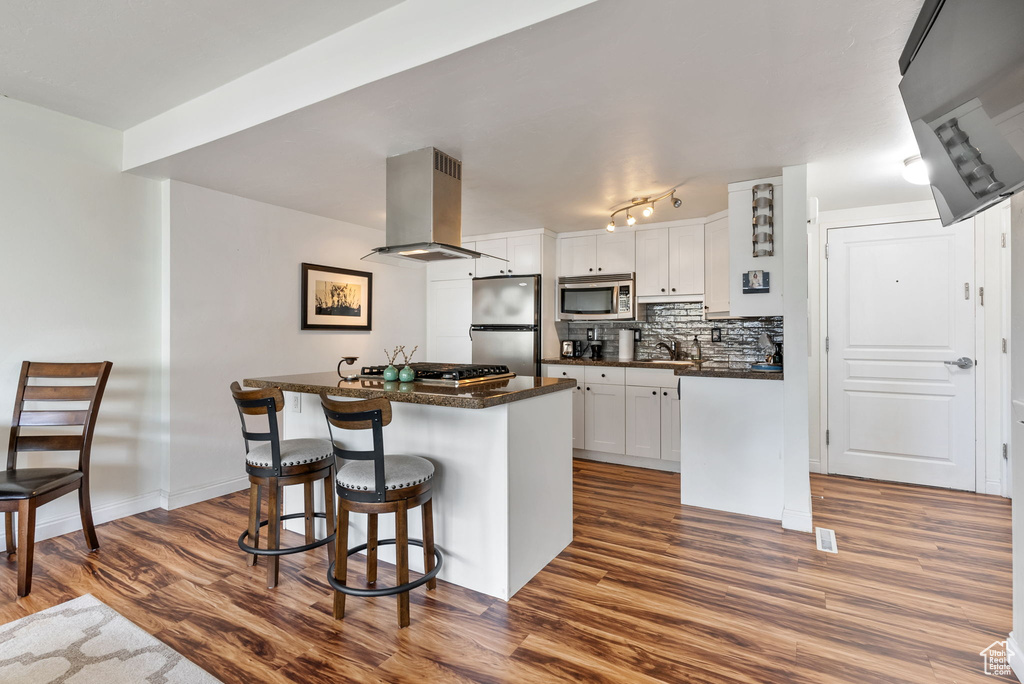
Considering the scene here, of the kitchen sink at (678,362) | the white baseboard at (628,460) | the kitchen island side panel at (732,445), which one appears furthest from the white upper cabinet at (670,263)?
the white baseboard at (628,460)

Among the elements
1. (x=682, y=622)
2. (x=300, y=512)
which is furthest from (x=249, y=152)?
(x=682, y=622)

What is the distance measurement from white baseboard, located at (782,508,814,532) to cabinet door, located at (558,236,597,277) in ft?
9.02

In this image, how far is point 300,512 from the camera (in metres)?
2.85

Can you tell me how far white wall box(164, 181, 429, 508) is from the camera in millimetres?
3312

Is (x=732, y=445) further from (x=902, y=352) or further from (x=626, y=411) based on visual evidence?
(x=902, y=352)

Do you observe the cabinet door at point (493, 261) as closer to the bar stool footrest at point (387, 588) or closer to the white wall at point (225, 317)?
the white wall at point (225, 317)

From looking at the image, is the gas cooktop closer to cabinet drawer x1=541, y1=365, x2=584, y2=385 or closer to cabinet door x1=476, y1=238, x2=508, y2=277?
cabinet drawer x1=541, y1=365, x2=584, y2=385

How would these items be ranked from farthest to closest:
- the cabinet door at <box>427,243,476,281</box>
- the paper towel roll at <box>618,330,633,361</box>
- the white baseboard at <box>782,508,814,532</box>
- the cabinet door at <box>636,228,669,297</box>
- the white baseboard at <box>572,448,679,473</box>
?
the cabinet door at <box>427,243,476,281</box>
the paper towel roll at <box>618,330,633,361</box>
the cabinet door at <box>636,228,669,297</box>
the white baseboard at <box>572,448,679,473</box>
the white baseboard at <box>782,508,814,532</box>

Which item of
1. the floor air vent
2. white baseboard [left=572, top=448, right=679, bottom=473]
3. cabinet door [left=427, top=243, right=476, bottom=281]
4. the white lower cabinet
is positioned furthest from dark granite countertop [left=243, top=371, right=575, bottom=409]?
cabinet door [left=427, top=243, right=476, bottom=281]

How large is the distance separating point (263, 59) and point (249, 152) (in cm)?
65

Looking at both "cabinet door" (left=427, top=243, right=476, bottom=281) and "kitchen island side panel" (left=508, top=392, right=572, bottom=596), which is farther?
"cabinet door" (left=427, top=243, right=476, bottom=281)

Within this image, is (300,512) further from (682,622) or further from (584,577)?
(682,622)

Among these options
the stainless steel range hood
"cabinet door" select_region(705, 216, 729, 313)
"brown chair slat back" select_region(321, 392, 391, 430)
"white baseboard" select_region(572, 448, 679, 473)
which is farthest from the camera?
"white baseboard" select_region(572, 448, 679, 473)

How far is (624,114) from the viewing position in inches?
89.8
